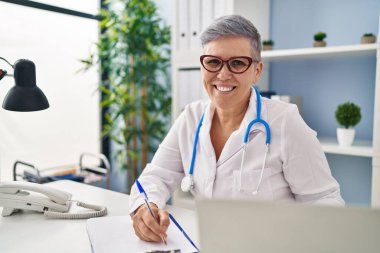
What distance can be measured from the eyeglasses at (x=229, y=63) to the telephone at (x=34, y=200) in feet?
2.06

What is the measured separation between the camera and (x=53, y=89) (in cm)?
281

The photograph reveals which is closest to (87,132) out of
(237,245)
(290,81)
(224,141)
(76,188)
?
(76,188)

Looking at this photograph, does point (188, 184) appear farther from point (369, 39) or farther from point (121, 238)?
point (369, 39)

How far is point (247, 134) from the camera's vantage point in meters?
1.17

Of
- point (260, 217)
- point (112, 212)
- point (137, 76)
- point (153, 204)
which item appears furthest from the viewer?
point (137, 76)

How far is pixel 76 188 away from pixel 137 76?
1509 millimetres

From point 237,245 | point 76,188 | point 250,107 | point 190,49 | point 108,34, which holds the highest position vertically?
point 108,34

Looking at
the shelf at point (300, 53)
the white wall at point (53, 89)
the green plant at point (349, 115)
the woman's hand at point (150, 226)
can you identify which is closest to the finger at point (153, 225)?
the woman's hand at point (150, 226)

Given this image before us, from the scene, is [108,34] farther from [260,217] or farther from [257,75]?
[260,217]

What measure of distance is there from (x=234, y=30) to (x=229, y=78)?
160mm

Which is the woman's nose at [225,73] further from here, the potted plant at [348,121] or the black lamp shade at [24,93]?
the potted plant at [348,121]

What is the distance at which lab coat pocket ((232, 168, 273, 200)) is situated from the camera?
1.17 meters

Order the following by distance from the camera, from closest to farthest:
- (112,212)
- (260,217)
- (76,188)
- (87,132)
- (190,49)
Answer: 1. (260,217)
2. (112,212)
3. (76,188)
4. (190,49)
5. (87,132)

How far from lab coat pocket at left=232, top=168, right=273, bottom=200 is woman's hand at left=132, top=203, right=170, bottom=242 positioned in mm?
306
